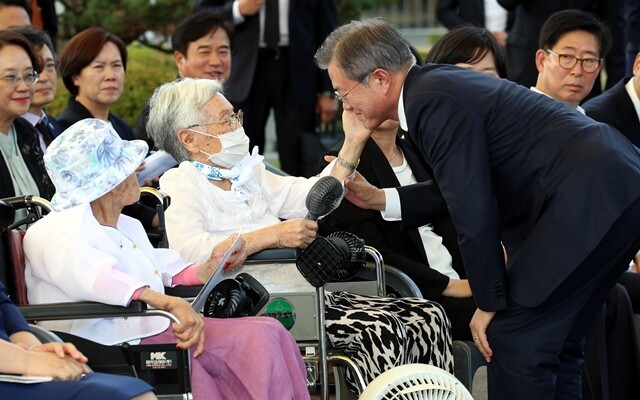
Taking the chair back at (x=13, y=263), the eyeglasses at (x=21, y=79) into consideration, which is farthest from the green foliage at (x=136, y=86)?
the chair back at (x=13, y=263)

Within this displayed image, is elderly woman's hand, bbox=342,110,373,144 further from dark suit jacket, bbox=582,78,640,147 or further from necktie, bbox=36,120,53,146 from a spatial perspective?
necktie, bbox=36,120,53,146

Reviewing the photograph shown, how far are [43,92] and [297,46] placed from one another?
2.52m

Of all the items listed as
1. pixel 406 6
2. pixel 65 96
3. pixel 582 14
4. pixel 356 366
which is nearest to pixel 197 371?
pixel 356 366

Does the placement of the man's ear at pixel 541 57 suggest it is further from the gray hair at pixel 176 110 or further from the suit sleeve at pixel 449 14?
the suit sleeve at pixel 449 14

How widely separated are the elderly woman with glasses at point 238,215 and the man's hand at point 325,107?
11.4ft

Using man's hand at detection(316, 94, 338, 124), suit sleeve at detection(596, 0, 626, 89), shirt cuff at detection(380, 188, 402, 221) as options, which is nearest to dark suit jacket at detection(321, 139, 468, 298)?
shirt cuff at detection(380, 188, 402, 221)

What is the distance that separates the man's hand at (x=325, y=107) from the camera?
8.34 meters

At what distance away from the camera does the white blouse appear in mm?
3691

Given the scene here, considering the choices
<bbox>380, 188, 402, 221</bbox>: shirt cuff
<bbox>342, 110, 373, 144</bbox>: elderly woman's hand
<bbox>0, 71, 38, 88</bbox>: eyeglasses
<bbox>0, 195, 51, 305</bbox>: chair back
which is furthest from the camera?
<bbox>0, 71, 38, 88</bbox>: eyeglasses

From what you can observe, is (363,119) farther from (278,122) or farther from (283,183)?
(278,122)

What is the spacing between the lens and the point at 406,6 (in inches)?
795

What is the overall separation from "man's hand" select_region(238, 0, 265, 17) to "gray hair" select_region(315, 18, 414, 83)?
3.66 m

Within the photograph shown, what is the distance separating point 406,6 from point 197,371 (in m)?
16.9

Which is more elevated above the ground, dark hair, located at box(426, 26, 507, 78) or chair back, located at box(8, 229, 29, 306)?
dark hair, located at box(426, 26, 507, 78)
